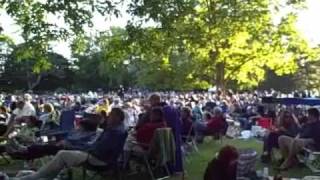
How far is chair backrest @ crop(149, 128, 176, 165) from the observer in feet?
31.9

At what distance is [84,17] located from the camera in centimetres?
1005

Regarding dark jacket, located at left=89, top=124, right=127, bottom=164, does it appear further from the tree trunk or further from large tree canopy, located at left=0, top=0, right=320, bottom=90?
the tree trunk

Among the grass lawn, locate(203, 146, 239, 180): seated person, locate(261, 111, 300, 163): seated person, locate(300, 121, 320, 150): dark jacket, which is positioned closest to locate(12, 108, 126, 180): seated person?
the grass lawn

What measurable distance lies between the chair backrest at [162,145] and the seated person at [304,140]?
2.77 m

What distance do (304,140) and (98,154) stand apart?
14.3ft

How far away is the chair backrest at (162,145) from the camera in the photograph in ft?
31.9

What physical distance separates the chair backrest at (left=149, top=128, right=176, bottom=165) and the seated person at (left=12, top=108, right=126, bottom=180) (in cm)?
54

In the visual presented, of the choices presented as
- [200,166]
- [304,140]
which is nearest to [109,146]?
[200,166]

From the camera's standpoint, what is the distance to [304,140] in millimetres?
11703

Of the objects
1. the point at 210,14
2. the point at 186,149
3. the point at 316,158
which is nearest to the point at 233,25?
the point at 210,14

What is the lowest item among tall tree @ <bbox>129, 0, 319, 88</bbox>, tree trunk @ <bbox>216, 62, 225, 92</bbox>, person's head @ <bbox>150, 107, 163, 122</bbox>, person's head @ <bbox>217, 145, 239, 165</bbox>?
person's head @ <bbox>217, 145, 239, 165</bbox>

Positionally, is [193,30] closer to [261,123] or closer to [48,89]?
[261,123]

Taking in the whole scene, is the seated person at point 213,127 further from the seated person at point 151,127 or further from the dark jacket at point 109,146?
the dark jacket at point 109,146

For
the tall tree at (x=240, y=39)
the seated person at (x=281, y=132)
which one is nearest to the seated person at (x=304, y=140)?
the seated person at (x=281, y=132)
